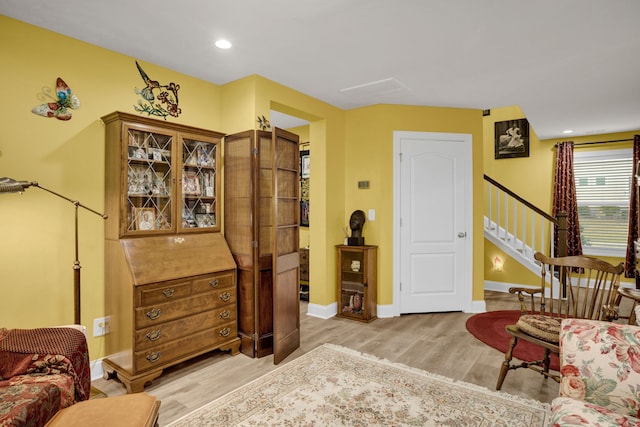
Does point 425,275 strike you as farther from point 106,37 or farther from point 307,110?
point 106,37

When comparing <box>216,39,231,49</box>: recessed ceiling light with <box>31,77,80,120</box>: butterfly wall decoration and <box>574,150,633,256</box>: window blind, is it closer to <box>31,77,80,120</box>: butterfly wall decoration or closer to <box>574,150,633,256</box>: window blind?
<box>31,77,80,120</box>: butterfly wall decoration

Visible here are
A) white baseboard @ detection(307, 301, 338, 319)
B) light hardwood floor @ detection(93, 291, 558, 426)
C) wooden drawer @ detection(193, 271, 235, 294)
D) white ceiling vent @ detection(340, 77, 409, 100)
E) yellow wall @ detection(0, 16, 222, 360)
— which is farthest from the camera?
white baseboard @ detection(307, 301, 338, 319)

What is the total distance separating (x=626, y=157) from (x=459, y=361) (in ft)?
16.6

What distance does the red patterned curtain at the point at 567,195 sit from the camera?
19.0 ft

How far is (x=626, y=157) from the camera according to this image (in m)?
5.66

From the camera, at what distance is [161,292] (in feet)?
8.82

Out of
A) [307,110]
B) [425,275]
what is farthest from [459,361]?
[307,110]

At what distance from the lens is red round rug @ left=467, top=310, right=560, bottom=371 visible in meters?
3.18

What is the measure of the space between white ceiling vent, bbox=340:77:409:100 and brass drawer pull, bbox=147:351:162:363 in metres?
3.11

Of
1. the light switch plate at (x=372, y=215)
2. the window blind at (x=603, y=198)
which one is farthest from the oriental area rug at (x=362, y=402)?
the window blind at (x=603, y=198)

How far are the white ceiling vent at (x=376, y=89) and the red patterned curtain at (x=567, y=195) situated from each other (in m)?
3.72

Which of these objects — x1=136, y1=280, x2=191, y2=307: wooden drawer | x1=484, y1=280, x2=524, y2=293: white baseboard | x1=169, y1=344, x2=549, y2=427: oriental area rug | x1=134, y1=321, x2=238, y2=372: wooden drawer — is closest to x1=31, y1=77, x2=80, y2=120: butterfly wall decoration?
x1=136, y1=280, x2=191, y2=307: wooden drawer

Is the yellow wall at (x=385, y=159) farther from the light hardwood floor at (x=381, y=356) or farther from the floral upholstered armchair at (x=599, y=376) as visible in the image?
the floral upholstered armchair at (x=599, y=376)

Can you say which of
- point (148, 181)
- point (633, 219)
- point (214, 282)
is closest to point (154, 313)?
point (214, 282)
